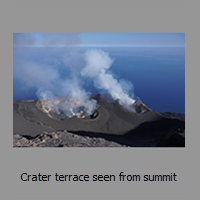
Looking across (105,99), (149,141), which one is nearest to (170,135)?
(149,141)

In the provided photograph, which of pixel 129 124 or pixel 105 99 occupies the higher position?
pixel 105 99

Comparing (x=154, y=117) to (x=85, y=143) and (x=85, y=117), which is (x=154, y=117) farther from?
(x=85, y=143)

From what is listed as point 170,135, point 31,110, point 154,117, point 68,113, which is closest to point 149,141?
point 170,135

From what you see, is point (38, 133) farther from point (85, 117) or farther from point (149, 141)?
point (149, 141)

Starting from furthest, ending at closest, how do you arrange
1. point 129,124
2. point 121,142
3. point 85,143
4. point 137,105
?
point 137,105 < point 129,124 < point 121,142 < point 85,143

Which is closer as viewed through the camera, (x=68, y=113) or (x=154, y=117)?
(x=154, y=117)

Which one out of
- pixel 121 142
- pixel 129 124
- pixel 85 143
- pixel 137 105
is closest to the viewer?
pixel 85 143
